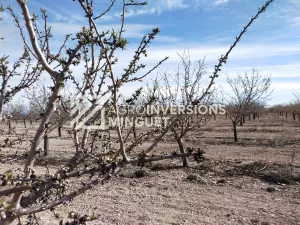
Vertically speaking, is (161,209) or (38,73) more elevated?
(38,73)

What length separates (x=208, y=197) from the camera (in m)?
5.86

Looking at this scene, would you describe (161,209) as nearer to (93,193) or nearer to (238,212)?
(238,212)

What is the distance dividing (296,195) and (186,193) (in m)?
2.15

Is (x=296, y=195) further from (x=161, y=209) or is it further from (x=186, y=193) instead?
(x=161, y=209)

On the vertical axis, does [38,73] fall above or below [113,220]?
above

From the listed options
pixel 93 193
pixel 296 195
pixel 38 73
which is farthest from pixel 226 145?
pixel 38 73

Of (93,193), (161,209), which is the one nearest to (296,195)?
(161,209)

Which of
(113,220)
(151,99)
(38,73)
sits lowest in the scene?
(113,220)

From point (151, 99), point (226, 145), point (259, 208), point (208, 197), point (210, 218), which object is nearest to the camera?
point (151, 99)

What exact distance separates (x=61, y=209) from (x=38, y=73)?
3506 millimetres

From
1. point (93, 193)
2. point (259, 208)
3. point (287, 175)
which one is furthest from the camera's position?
point (287, 175)

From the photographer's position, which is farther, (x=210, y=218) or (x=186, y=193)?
(x=186, y=193)

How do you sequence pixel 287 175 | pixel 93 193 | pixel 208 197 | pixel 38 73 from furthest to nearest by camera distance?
pixel 287 175 < pixel 93 193 < pixel 208 197 < pixel 38 73

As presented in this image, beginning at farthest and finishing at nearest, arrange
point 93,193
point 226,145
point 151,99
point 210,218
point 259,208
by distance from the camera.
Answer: point 226,145
point 93,193
point 259,208
point 210,218
point 151,99
